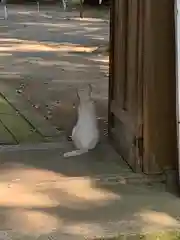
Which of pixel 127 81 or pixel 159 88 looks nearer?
pixel 159 88

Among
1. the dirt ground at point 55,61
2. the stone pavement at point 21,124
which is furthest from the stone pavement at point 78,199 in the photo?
the dirt ground at point 55,61

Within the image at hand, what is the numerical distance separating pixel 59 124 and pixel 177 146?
1.69 metres

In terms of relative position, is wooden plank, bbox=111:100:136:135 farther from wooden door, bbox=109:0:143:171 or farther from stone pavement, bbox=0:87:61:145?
stone pavement, bbox=0:87:61:145

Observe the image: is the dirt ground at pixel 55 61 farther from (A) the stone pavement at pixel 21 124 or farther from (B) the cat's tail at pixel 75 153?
(B) the cat's tail at pixel 75 153

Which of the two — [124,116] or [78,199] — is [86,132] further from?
[78,199]

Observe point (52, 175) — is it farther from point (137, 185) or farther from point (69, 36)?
point (69, 36)

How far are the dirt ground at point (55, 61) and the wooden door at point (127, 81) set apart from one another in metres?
0.52

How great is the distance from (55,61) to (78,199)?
511 centimetres

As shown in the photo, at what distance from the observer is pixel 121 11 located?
4.00 metres

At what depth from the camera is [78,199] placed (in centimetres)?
346

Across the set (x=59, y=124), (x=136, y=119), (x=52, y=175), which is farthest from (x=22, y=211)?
(x=59, y=124)

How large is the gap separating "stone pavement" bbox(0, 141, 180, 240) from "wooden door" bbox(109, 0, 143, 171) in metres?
0.14

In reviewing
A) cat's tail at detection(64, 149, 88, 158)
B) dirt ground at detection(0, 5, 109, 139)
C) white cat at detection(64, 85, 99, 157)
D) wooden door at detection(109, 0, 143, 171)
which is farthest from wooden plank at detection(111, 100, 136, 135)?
dirt ground at detection(0, 5, 109, 139)

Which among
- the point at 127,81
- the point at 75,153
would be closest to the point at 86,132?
the point at 75,153
